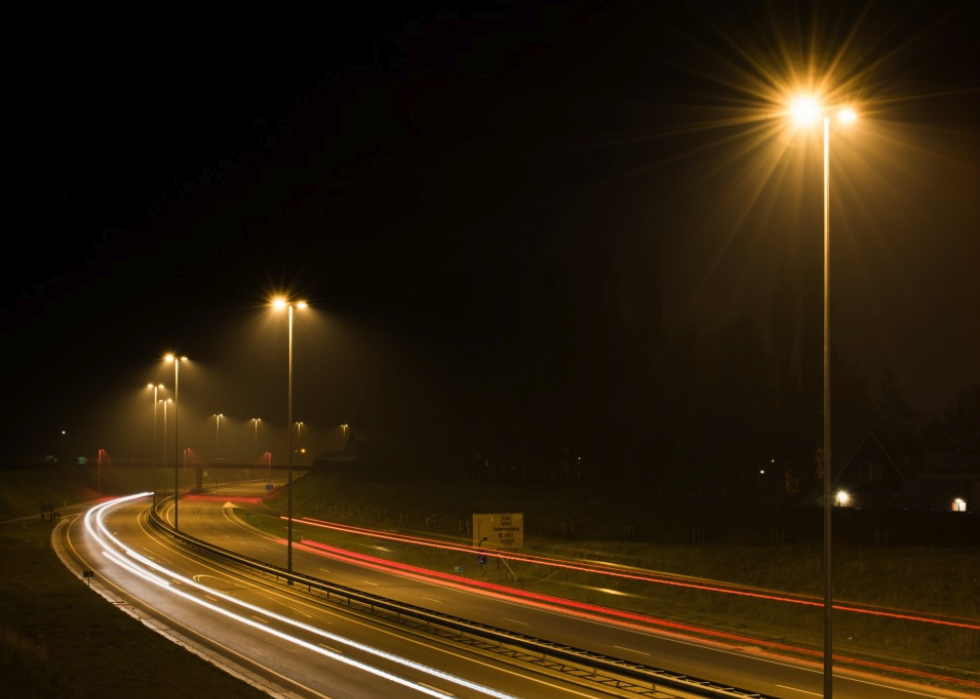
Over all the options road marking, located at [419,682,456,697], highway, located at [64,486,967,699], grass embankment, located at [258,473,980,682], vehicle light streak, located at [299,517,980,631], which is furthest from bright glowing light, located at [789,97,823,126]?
vehicle light streak, located at [299,517,980,631]

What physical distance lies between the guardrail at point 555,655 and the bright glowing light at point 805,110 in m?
11.6

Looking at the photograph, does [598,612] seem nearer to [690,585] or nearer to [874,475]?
[690,585]

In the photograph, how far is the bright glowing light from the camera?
18.5 meters

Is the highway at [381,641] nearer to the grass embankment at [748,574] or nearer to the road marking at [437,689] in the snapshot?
the road marking at [437,689]

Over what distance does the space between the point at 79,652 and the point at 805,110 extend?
73.8ft

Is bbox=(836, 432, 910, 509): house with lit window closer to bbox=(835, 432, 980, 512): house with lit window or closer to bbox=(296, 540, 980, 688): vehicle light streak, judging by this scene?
bbox=(835, 432, 980, 512): house with lit window

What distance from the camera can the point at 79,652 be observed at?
84.5ft

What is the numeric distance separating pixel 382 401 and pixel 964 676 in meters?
80.6

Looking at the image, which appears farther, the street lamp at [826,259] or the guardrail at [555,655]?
the guardrail at [555,655]

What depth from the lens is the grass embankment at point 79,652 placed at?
20078 millimetres

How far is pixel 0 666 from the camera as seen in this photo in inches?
791

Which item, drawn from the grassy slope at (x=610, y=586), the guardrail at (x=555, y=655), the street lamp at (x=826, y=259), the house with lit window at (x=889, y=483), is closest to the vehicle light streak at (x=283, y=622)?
the guardrail at (x=555, y=655)

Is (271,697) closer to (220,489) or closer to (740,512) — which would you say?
(740,512)

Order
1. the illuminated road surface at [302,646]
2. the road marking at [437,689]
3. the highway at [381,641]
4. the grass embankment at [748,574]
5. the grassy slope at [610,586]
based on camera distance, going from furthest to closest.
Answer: the grass embankment at [748,574] < the highway at [381,641] < the illuminated road surface at [302,646] < the grassy slope at [610,586] < the road marking at [437,689]
